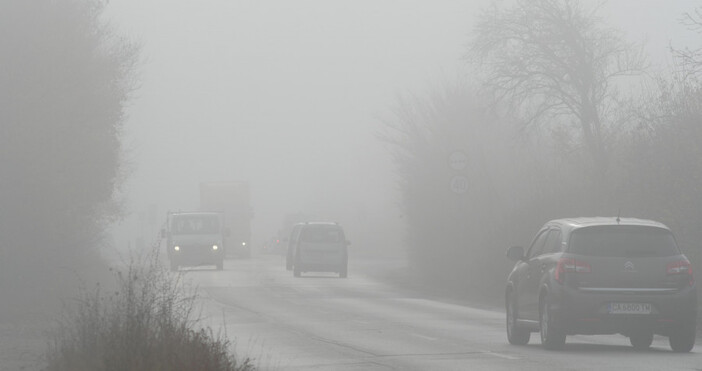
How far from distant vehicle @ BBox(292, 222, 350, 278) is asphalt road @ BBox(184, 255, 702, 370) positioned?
34.4 ft

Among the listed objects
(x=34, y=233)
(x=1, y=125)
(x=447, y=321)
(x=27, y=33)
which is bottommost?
(x=447, y=321)

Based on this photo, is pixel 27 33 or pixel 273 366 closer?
pixel 273 366

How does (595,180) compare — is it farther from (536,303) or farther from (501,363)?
(501,363)

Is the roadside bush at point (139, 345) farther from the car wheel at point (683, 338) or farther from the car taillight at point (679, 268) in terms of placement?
Answer: the car wheel at point (683, 338)

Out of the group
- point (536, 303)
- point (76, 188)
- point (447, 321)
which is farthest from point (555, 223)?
point (76, 188)

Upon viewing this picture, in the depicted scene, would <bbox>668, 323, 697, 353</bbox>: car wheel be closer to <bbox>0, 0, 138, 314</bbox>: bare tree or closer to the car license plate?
the car license plate

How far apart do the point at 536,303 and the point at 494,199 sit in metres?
22.1

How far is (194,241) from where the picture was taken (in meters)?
51.5

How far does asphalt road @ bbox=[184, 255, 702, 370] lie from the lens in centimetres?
1521

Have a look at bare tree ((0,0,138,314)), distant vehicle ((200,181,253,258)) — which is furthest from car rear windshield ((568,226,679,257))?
distant vehicle ((200,181,253,258))

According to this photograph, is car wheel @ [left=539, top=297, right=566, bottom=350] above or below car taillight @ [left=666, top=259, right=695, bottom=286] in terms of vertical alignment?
below

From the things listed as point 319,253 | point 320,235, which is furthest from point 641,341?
point 320,235

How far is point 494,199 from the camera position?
3931 cm

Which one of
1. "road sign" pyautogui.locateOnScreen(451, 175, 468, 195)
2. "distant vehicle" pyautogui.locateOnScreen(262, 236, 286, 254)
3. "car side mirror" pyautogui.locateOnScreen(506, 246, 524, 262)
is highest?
"road sign" pyautogui.locateOnScreen(451, 175, 468, 195)
